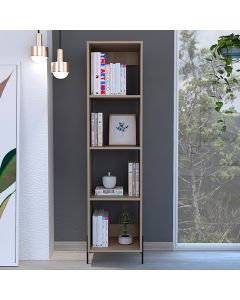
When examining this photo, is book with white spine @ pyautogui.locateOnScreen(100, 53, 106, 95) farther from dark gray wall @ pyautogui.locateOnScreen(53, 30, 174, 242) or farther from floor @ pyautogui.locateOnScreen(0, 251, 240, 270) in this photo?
floor @ pyautogui.locateOnScreen(0, 251, 240, 270)

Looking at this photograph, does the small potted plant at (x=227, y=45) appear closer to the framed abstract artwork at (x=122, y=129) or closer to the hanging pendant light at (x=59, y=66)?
the framed abstract artwork at (x=122, y=129)

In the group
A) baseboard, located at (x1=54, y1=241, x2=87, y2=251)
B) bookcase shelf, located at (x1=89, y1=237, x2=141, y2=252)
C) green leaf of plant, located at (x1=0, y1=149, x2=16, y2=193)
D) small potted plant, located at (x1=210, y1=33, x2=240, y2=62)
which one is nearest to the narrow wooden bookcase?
bookcase shelf, located at (x1=89, y1=237, x2=141, y2=252)

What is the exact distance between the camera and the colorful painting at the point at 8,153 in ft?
9.64

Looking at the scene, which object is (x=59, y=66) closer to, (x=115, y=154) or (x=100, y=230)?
(x=115, y=154)

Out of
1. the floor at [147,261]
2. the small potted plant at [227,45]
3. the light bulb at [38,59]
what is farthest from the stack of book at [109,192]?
the small potted plant at [227,45]

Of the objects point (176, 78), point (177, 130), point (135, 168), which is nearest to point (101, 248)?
point (135, 168)

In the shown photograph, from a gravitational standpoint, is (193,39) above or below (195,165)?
above

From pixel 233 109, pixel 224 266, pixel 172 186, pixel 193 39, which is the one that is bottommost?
pixel 224 266

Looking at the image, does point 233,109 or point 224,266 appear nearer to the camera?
point 224,266

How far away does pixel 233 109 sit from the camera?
3.30 m

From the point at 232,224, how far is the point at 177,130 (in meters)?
0.92

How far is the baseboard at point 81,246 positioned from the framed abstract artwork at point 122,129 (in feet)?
2.86
